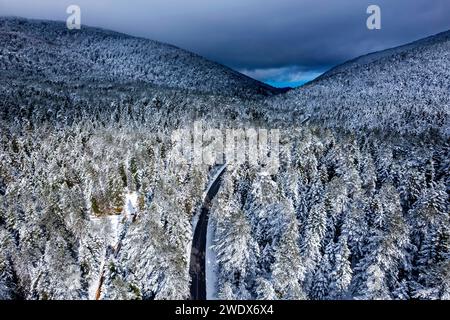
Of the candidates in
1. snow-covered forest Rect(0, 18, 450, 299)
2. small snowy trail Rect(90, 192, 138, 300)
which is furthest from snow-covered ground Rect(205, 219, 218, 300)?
small snowy trail Rect(90, 192, 138, 300)

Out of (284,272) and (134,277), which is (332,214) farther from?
(134,277)

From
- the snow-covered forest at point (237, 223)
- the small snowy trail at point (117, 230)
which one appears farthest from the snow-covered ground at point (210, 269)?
the small snowy trail at point (117, 230)

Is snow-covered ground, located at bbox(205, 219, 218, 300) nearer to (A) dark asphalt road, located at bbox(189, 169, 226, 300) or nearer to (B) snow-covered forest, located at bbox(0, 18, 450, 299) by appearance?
(A) dark asphalt road, located at bbox(189, 169, 226, 300)

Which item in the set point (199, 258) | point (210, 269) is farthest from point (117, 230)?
point (210, 269)

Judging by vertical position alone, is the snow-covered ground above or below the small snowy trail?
below

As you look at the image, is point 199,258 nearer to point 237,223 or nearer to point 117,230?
point 237,223

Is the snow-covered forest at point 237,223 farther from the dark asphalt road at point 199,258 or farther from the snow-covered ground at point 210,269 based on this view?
the dark asphalt road at point 199,258

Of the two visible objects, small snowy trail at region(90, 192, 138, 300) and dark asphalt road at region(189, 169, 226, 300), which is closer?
dark asphalt road at region(189, 169, 226, 300)

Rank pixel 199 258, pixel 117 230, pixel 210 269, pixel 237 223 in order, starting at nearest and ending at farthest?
1. pixel 237 223
2. pixel 210 269
3. pixel 199 258
4. pixel 117 230
